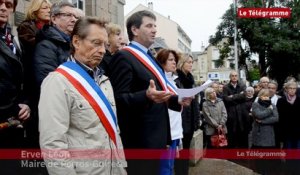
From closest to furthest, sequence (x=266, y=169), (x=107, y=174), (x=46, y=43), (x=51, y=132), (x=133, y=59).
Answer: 1. (x=51, y=132)
2. (x=107, y=174)
3. (x=46, y=43)
4. (x=133, y=59)
5. (x=266, y=169)

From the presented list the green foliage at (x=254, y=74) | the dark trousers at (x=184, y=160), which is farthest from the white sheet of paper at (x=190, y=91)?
the green foliage at (x=254, y=74)

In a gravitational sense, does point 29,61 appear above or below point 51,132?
above

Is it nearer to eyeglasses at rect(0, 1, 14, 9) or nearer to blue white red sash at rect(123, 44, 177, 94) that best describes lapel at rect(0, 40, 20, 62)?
eyeglasses at rect(0, 1, 14, 9)

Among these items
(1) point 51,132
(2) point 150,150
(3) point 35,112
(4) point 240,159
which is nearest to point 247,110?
(4) point 240,159

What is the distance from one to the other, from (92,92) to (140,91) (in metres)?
0.87

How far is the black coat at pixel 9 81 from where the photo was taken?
2982 millimetres

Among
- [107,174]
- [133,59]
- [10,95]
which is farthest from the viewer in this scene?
[133,59]

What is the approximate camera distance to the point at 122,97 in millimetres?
3477

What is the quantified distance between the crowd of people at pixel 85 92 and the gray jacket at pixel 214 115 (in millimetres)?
3601

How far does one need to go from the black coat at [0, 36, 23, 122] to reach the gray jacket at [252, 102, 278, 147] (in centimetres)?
502

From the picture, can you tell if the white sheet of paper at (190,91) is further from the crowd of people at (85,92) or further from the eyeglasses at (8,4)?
the eyeglasses at (8,4)

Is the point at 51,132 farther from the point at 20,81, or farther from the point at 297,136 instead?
the point at 297,136

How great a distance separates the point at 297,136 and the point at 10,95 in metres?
5.54

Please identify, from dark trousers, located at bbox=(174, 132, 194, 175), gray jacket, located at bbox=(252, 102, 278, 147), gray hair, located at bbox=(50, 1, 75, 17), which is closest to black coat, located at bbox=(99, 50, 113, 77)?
gray hair, located at bbox=(50, 1, 75, 17)
